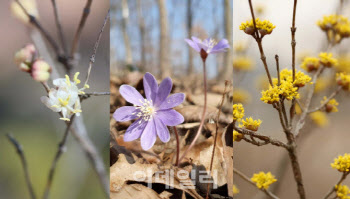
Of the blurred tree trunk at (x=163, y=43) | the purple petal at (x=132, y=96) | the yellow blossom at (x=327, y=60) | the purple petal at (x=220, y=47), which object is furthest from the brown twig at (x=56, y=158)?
the yellow blossom at (x=327, y=60)

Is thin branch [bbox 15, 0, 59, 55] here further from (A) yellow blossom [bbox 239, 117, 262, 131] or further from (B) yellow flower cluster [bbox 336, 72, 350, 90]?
(B) yellow flower cluster [bbox 336, 72, 350, 90]

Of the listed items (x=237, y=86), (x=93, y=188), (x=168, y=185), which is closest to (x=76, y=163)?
(x=93, y=188)

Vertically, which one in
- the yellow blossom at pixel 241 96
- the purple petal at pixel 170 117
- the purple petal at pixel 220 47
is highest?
the purple petal at pixel 220 47

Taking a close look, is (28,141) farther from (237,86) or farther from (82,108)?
(237,86)

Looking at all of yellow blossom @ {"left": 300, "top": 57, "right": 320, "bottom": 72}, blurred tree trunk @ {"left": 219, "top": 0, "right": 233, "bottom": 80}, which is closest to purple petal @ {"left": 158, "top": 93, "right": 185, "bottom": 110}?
blurred tree trunk @ {"left": 219, "top": 0, "right": 233, "bottom": 80}

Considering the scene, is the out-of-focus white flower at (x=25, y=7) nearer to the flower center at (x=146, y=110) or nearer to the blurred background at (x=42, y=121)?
the blurred background at (x=42, y=121)

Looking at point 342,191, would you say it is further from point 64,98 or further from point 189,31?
point 64,98
